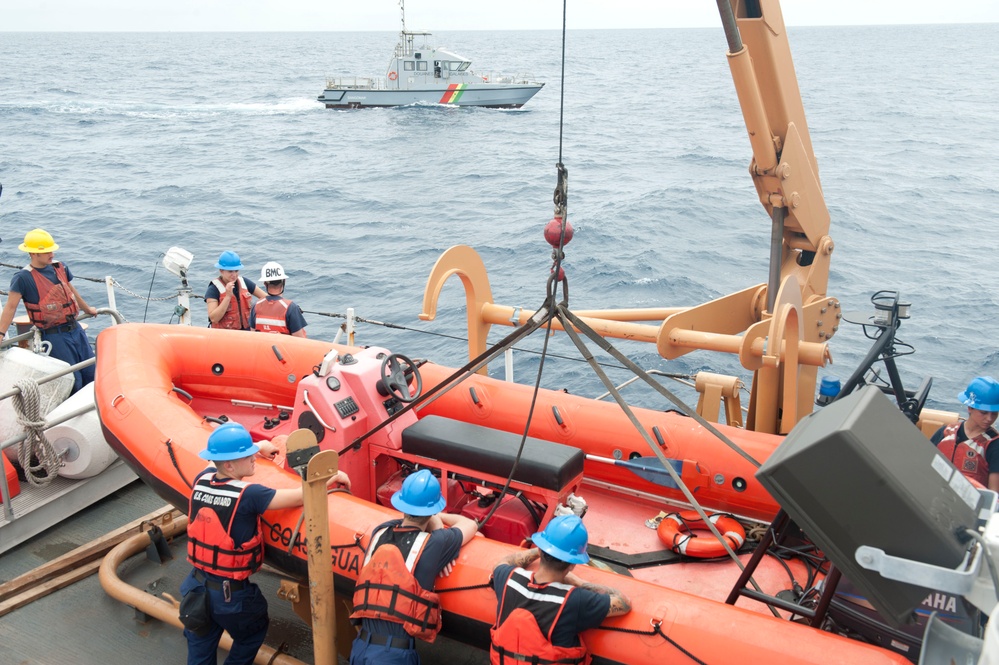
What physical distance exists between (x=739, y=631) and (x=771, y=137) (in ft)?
9.88

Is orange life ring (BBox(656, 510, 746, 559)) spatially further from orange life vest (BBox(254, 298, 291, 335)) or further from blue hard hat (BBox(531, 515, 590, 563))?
orange life vest (BBox(254, 298, 291, 335))

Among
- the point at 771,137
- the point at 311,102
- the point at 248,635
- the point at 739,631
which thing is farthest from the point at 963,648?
the point at 311,102

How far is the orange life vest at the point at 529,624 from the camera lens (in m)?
3.15

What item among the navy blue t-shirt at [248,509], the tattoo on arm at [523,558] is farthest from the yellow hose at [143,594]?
the tattoo on arm at [523,558]

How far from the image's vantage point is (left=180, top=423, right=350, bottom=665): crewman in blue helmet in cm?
371

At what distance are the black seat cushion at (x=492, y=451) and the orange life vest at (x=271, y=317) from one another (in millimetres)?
1889

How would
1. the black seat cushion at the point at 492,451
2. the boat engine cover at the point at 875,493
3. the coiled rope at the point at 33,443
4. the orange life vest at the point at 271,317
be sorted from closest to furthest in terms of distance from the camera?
the boat engine cover at the point at 875,493, the black seat cushion at the point at 492,451, the coiled rope at the point at 33,443, the orange life vest at the point at 271,317

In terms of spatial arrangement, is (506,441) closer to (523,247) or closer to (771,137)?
(771,137)

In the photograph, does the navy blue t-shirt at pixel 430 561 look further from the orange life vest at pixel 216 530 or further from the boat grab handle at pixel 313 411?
the boat grab handle at pixel 313 411

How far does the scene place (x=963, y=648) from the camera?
2264 mm

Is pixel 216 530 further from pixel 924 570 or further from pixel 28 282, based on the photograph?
pixel 28 282

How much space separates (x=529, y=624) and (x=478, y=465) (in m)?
1.37

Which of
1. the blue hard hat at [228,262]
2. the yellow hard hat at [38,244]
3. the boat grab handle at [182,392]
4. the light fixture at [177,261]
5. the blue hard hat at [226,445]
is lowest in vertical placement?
the boat grab handle at [182,392]

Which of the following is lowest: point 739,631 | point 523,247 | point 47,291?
point 523,247
